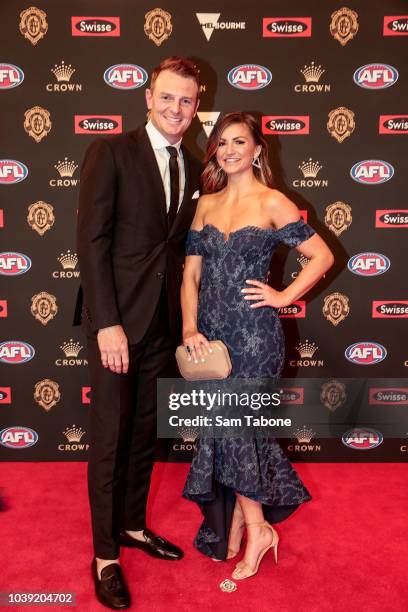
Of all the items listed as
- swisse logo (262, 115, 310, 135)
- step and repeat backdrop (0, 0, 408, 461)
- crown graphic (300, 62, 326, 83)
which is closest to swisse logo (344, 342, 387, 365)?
step and repeat backdrop (0, 0, 408, 461)

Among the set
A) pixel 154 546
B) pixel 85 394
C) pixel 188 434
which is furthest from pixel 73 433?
pixel 154 546

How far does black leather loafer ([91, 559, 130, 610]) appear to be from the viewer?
82.4 inches

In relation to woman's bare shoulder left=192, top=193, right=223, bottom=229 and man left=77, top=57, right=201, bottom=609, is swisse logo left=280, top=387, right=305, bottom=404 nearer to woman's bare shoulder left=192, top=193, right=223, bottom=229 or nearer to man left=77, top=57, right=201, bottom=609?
man left=77, top=57, right=201, bottom=609

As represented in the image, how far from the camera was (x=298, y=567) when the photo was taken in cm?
238

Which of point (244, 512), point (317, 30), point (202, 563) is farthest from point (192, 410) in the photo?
point (317, 30)

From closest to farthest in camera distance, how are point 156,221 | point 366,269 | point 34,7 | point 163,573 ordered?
point 156,221 < point 163,573 < point 34,7 < point 366,269

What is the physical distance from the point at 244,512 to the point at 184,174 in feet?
4.85

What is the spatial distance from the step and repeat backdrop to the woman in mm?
1050

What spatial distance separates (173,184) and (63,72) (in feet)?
4.73

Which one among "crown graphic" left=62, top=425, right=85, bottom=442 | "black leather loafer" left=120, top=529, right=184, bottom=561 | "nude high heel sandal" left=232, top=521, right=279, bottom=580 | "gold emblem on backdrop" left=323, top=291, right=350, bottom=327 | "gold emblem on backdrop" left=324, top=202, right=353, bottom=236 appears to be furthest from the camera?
"crown graphic" left=62, top=425, right=85, bottom=442

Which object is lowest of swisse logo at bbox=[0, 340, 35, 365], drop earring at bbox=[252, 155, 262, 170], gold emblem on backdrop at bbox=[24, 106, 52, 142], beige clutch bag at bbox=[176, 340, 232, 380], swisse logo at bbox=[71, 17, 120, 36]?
swisse logo at bbox=[0, 340, 35, 365]

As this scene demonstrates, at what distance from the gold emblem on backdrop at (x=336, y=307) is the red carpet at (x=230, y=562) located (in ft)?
3.19

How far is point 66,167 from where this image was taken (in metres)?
3.23

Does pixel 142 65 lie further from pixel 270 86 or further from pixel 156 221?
pixel 156 221
